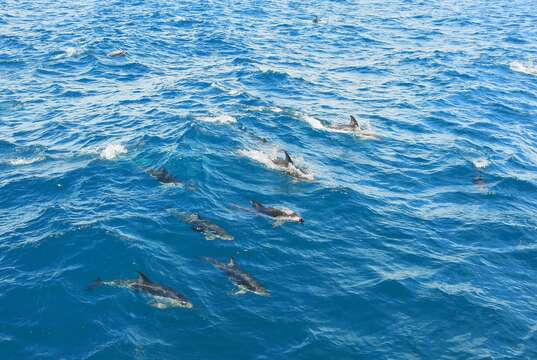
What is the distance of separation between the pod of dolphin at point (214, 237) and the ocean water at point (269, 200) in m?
0.31

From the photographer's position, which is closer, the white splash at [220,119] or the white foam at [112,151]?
the white foam at [112,151]

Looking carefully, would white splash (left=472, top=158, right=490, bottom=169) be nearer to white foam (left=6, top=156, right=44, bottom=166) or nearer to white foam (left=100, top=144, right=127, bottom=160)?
white foam (left=100, top=144, right=127, bottom=160)

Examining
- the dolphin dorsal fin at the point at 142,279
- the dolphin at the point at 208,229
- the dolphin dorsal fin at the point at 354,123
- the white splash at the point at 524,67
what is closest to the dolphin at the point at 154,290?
the dolphin dorsal fin at the point at 142,279

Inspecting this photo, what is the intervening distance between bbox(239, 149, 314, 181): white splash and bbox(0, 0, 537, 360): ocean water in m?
0.16

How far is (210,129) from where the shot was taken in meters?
29.0

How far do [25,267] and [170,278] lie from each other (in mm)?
5441

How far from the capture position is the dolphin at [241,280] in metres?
16.5

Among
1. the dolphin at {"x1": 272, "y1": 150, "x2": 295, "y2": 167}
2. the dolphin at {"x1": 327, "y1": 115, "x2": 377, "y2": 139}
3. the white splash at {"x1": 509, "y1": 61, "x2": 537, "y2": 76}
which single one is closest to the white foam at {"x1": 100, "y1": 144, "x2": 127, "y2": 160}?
the dolphin at {"x1": 272, "y1": 150, "x2": 295, "y2": 167}

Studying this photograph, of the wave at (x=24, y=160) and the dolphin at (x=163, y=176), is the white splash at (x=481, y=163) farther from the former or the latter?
the wave at (x=24, y=160)

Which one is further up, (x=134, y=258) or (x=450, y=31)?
(x=450, y=31)

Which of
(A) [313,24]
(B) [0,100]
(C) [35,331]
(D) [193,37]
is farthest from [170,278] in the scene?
(A) [313,24]

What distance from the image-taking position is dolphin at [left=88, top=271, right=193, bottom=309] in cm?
1575

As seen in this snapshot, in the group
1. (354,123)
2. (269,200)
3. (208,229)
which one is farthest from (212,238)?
(354,123)

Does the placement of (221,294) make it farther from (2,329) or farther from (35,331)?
(2,329)
